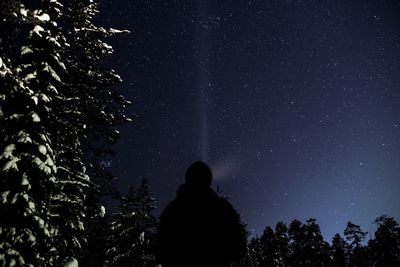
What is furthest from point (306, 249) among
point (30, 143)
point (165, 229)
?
point (165, 229)

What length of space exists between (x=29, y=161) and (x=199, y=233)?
8.72 metres

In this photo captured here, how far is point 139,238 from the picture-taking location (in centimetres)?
2550

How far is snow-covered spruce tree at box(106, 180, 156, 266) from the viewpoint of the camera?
25.5m

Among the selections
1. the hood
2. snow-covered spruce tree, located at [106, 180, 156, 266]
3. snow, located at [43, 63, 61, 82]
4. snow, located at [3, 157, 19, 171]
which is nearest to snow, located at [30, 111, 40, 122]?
snow, located at [3, 157, 19, 171]

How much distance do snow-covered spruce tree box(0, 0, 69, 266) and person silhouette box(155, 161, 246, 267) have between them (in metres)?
7.35

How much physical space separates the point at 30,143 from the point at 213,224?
29.1 ft

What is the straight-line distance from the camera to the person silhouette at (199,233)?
354 centimetres

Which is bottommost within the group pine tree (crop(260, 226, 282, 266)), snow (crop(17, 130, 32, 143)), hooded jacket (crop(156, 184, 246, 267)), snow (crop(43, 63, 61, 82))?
hooded jacket (crop(156, 184, 246, 267))

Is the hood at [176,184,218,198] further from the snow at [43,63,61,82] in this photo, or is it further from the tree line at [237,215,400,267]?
the tree line at [237,215,400,267]

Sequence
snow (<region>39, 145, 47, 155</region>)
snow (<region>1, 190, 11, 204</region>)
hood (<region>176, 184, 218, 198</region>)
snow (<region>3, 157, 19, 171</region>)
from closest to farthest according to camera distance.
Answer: hood (<region>176, 184, 218, 198</region>)
snow (<region>1, 190, 11, 204</region>)
snow (<region>3, 157, 19, 171</region>)
snow (<region>39, 145, 47, 155</region>)

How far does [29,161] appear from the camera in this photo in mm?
10555

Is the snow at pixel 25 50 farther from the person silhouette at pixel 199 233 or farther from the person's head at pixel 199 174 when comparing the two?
the person silhouette at pixel 199 233

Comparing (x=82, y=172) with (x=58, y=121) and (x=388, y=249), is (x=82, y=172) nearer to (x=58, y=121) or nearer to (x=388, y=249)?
(x=58, y=121)

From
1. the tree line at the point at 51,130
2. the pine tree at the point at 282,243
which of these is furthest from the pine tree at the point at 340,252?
the tree line at the point at 51,130
